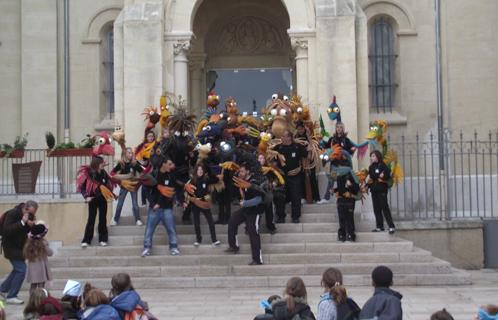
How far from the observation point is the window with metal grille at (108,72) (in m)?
24.3

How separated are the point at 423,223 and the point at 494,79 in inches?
223

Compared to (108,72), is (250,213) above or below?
below

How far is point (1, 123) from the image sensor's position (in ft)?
78.3

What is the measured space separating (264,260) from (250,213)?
102cm

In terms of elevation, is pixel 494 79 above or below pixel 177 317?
above

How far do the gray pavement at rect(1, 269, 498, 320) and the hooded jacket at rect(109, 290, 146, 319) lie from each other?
3.36 metres

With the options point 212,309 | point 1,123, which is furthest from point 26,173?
point 212,309

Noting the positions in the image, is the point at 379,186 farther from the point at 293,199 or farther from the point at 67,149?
the point at 67,149

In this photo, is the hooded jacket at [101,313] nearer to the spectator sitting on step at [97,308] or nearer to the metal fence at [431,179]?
the spectator sitting on step at [97,308]

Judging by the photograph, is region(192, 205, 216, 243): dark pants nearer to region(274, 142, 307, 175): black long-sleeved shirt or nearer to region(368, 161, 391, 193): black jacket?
region(274, 142, 307, 175): black long-sleeved shirt

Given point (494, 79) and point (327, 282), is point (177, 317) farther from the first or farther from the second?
point (494, 79)

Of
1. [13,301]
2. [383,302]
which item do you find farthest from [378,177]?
[383,302]

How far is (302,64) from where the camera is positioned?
20.0m

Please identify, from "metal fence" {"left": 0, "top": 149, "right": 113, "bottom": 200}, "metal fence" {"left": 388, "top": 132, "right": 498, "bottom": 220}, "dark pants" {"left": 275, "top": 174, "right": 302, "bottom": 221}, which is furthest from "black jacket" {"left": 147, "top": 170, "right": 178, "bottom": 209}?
"metal fence" {"left": 388, "top": 132, "right": 498, "bottom": 220}
